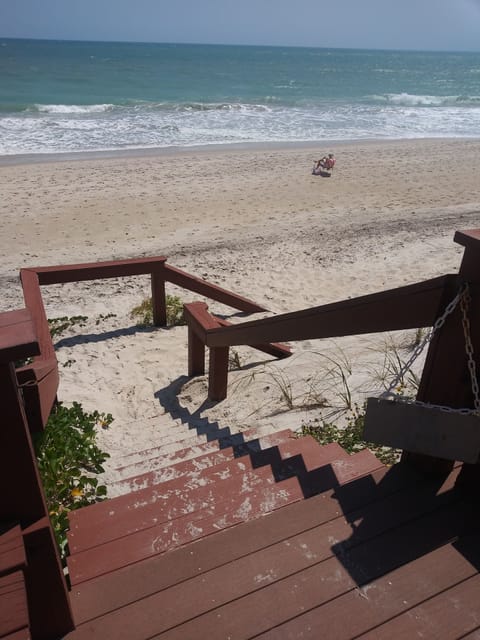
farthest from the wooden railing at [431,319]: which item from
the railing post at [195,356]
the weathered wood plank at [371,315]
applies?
the railing post at [195,356]

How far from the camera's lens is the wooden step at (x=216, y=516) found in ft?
7.13

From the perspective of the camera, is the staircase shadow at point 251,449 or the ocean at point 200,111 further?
the ocean at point 200,111

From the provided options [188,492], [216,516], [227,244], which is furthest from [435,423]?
[227,244]

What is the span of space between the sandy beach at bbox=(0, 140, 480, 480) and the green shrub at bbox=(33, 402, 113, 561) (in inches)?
14.1

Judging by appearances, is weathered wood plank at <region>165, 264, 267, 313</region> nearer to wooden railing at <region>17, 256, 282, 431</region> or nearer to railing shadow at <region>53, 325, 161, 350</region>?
wooden railing at <region>17, 256, 282, 431</region>

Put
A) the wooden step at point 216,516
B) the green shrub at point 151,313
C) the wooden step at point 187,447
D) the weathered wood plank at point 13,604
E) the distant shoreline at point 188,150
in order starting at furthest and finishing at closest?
the distant shoreline at point 188,150 < the green shrub at point 151,313 < the wooden step at point 187,447 < the wooden step at point 216,516 < the weathered wood plank at point 13,604

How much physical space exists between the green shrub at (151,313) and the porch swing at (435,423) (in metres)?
4.84

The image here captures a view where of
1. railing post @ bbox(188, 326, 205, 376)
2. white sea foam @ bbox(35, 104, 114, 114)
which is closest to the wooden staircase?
railing post @ bbox(188, 326, 205, 376)

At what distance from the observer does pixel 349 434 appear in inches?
146

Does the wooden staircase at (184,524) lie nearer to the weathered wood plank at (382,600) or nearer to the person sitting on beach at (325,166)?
the weathered wood plank at (382,600)

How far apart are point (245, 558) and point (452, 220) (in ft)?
33.9

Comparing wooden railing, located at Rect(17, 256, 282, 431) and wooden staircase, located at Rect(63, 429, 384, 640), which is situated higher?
wooden staircase, located at Rect(63, 429, 384, 640)

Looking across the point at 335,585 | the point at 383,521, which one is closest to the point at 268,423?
the point at 383,521

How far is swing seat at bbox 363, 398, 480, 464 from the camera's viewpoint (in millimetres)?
1914
